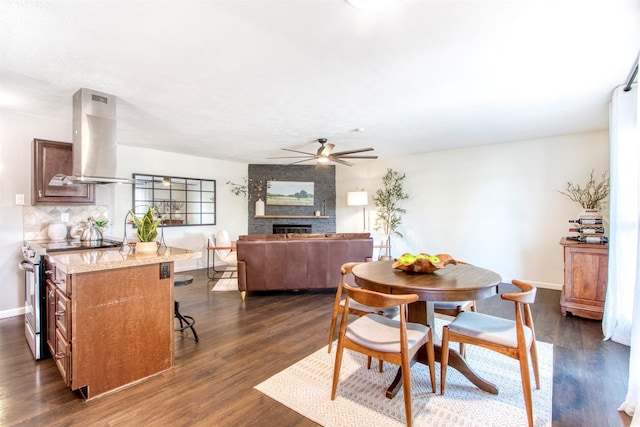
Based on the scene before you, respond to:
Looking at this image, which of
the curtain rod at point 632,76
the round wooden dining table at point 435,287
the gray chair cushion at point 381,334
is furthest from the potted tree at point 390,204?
the gray chair cushion at point 381,334

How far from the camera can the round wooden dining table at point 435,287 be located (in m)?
1.88

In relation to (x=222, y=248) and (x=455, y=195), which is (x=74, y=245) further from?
(x=455, y=195)

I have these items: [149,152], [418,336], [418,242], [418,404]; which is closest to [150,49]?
[418,336]

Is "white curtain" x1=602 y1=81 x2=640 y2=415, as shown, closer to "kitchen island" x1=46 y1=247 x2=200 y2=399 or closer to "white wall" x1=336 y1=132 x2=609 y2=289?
"white wall" x1=336 y1=132 x2=609 y2=289

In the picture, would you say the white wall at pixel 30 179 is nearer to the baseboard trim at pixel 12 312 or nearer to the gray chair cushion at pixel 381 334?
the baseboard trim at pixel 12 312

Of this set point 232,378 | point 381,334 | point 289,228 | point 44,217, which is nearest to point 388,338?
point 381,334

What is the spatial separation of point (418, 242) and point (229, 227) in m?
4.14

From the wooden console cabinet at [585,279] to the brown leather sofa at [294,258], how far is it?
237 cm

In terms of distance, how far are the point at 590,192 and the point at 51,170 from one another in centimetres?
713

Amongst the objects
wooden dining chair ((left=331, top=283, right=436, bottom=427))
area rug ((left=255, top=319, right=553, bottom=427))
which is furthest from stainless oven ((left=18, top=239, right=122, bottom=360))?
wooden dining chair ((left=331, top=283, right=436, bottom=427))

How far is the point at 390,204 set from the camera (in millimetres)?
6543

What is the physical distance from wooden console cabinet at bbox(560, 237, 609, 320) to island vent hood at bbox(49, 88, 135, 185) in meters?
5.09

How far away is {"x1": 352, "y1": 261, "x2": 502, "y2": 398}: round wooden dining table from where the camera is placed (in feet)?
6.17

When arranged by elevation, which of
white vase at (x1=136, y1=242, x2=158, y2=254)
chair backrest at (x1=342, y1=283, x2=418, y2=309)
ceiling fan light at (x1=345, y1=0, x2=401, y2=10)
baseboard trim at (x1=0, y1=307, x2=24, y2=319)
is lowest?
baseboard trim at (x1=0, y1=307, x2=24, y2=319)
